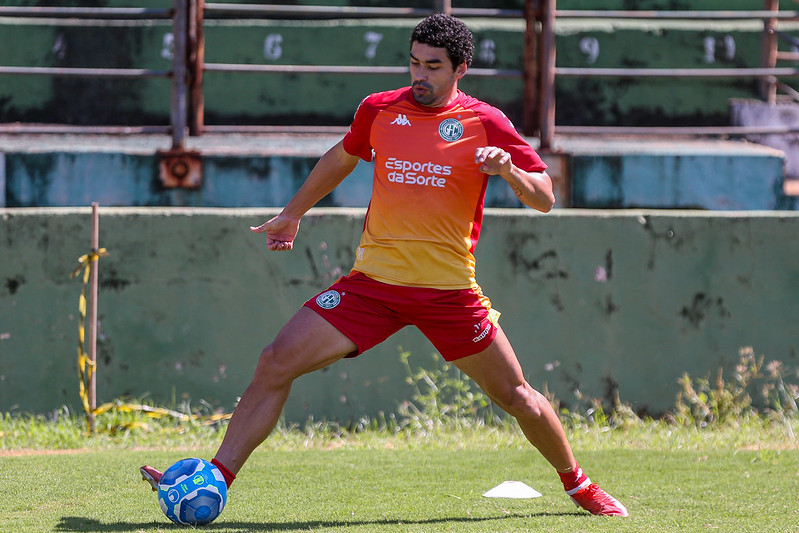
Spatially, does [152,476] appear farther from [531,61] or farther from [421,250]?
[531,61]

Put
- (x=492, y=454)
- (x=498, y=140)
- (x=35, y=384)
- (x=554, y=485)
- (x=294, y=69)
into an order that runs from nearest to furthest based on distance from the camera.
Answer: (x=498, y=140), (x=554, y=485), (x=492, y=454), (x=35, y=384), (x=294, y=69)

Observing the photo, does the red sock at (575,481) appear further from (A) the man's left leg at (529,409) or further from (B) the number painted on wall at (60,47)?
(B) the number painted on wall at (60,47)

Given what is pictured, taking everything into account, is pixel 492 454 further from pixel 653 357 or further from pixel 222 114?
pixel 222 114

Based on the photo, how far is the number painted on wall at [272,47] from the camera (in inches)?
409

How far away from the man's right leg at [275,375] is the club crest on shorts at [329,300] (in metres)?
0.08

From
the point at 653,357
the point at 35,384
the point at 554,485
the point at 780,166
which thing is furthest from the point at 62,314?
the point at 780,166

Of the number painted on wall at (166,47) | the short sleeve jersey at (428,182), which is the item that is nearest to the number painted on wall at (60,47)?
the number painted on wall at (166,47)

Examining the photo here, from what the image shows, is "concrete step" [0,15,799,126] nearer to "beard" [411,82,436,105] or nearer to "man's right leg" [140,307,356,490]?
"beard" [411,82,436,105]

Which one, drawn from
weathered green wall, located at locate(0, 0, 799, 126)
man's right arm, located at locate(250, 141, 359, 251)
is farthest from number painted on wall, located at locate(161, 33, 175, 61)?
man's right arm, located at locate(250, 141, 359, 251)

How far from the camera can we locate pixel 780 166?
834 cm

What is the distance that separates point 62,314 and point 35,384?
0.47 meters

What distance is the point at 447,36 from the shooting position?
4.67 m

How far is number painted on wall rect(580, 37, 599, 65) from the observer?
35.1ft

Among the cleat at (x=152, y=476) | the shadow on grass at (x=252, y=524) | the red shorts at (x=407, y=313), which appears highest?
the red shorts at (x=407, y=313)
